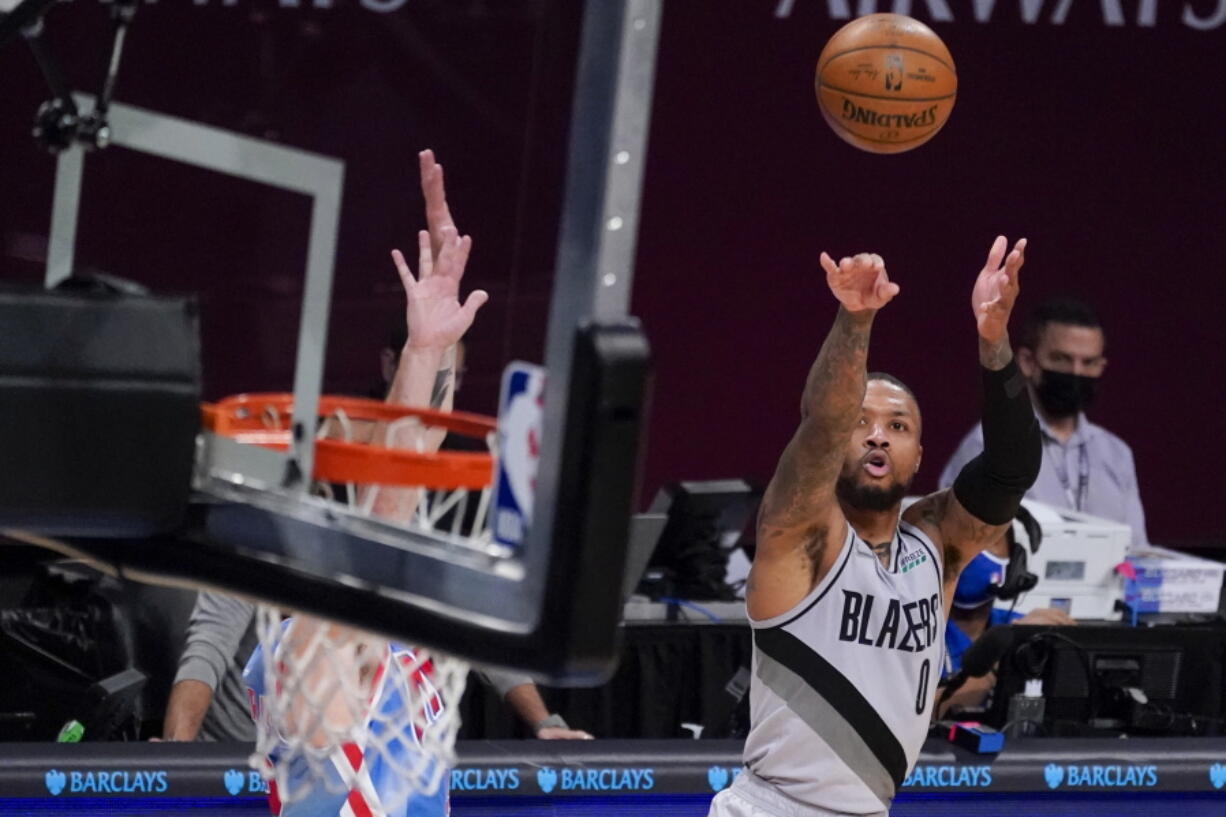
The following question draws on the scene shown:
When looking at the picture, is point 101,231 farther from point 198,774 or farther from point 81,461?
point 198,774

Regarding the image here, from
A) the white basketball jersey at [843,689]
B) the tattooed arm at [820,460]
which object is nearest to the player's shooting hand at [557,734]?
the white basketball jersey at [843,689]

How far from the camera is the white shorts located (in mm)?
4770

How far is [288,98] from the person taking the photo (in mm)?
7898

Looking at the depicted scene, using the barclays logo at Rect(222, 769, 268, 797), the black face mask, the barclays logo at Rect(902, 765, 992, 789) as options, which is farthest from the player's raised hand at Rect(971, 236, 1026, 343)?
the black face mask

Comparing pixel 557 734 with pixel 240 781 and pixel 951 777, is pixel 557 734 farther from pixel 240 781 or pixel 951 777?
pixel 951 777

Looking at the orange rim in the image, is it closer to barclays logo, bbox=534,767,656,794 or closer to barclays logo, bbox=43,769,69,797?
barclays logo, bbox=43,769,69,797

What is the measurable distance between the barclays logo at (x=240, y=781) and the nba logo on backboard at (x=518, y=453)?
3.15 metres

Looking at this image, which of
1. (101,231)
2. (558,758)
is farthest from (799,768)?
(101,231)

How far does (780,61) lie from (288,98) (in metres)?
2.24

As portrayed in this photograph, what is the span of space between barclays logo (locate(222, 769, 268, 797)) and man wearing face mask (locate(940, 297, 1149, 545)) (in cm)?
292

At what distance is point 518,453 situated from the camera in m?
2.34

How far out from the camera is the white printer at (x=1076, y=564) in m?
6.66

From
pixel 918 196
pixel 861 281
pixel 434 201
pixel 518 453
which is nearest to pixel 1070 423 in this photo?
pixel 918 196

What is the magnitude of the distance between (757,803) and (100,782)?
170 centimetres
